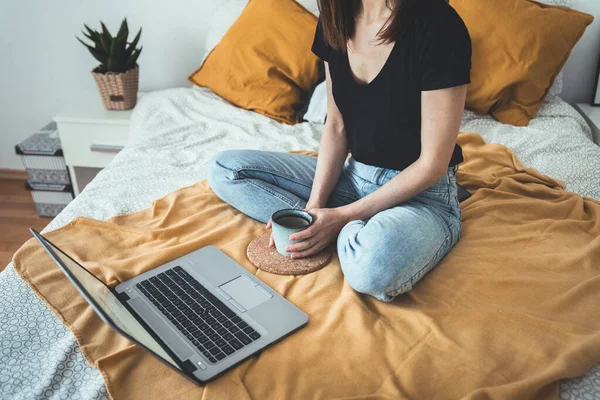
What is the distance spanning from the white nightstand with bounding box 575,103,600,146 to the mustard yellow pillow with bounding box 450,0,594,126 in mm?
256

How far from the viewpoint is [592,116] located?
2.08 m

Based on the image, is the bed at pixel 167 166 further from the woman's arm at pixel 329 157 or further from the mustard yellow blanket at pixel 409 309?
the woman's arm at pixel 329 157

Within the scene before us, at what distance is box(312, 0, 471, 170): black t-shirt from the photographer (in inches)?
39.2

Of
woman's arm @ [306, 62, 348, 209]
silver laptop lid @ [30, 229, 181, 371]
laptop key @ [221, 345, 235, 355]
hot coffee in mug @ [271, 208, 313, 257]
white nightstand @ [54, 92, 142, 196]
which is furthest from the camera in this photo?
white nightstand @ [54, 92, 142, 196]

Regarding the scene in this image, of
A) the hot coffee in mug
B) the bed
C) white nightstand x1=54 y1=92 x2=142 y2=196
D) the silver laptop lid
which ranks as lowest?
white nightstand x1=54 y1=92 x2=142 y2=196

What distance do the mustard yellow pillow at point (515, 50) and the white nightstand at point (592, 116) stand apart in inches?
10.1

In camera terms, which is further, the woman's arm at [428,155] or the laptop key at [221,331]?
the woman's arm at [428,155]

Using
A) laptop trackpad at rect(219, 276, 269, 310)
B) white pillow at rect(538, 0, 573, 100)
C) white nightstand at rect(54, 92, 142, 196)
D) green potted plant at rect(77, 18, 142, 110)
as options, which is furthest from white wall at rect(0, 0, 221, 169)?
laptop trackpad at rect(219, 276, 269, 310)

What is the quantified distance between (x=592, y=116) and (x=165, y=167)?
1678mm

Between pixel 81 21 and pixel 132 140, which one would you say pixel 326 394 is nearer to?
pixel 132 140

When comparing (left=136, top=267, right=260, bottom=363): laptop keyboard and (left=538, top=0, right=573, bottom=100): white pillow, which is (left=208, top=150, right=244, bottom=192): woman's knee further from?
(left=538, top=0, right=573, bottom=100): white pillow

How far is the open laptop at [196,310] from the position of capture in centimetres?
83

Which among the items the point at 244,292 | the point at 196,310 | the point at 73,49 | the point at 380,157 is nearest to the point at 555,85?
the point at 380,157

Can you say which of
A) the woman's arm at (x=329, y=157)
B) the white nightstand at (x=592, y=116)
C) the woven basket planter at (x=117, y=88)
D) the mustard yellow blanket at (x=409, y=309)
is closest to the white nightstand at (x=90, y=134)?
the woven basket planter at (x=117, y=88)
